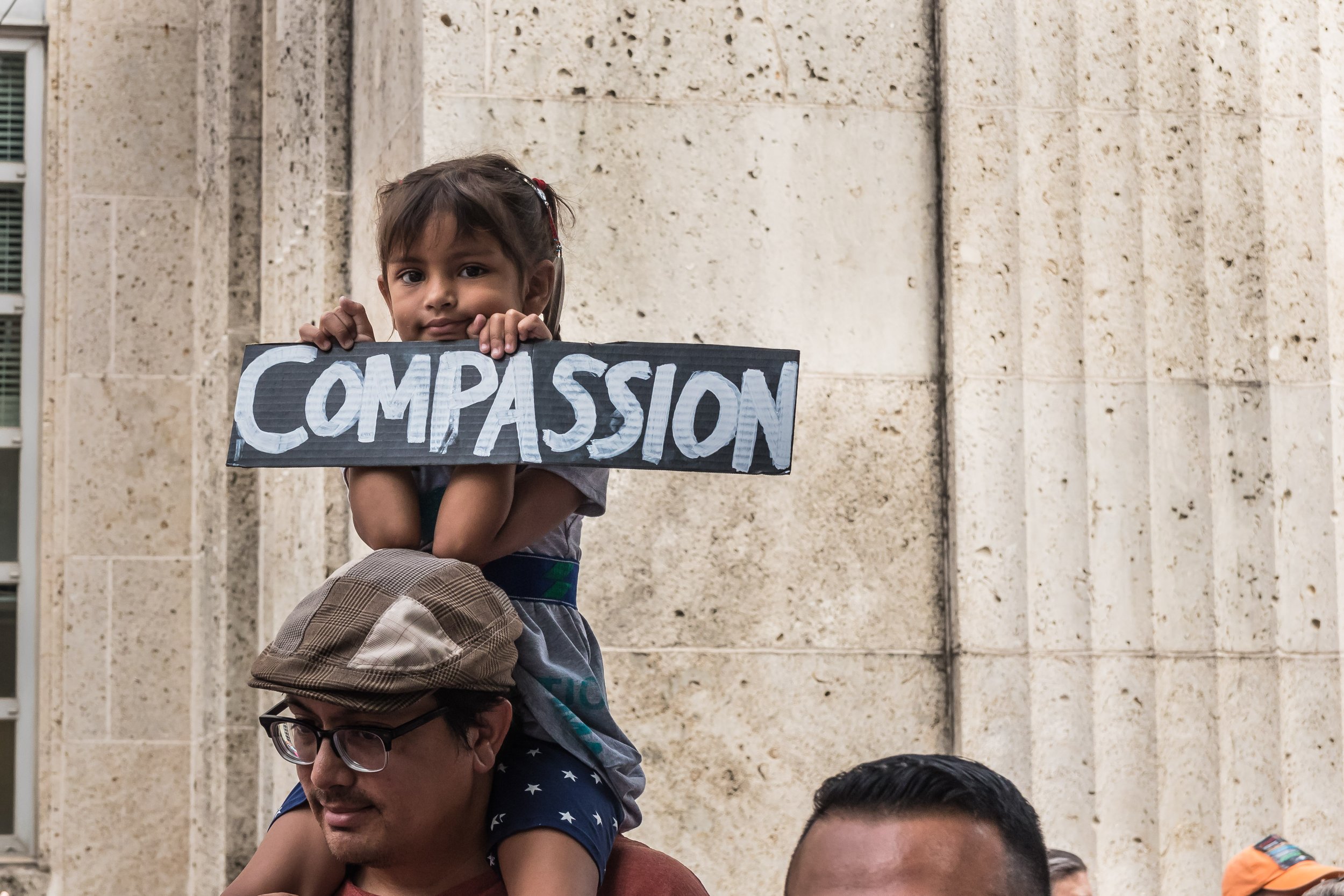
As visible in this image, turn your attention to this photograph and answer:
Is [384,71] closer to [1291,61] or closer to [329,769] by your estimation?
[1291,61]

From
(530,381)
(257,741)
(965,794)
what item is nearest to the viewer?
(965,794)

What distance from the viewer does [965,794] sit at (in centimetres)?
227

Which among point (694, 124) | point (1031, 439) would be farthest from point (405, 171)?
point (1031, 439)

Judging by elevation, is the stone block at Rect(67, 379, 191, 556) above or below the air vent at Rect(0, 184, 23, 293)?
below

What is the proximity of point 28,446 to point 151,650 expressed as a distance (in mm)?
782

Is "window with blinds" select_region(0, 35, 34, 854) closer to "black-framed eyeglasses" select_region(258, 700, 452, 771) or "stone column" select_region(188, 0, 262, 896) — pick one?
"stone column" select_region(188, 0, 262, 896)

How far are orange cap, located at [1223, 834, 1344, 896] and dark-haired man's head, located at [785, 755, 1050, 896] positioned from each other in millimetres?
2192

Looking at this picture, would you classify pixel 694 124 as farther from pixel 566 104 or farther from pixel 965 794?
pixel 965 794

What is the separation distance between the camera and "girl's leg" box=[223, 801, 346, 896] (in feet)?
8.55

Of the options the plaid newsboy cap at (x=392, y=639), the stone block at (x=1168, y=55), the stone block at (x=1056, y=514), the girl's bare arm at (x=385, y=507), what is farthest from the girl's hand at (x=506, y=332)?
the stone block at (x=1168, y=55)

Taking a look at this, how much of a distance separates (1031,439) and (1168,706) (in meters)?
0.78

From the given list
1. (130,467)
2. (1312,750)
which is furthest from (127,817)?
(1312,750)

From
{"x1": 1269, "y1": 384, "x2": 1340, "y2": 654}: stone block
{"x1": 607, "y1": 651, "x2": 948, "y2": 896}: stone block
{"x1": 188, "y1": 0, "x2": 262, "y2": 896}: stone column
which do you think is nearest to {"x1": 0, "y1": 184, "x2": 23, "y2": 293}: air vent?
{"x1": 188, "y1": 0, "x2": 262, "y2": 896}: stone column

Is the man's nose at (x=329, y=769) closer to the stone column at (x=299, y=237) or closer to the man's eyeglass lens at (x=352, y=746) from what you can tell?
the man's eyeglass lens at (x=352, y=746)
